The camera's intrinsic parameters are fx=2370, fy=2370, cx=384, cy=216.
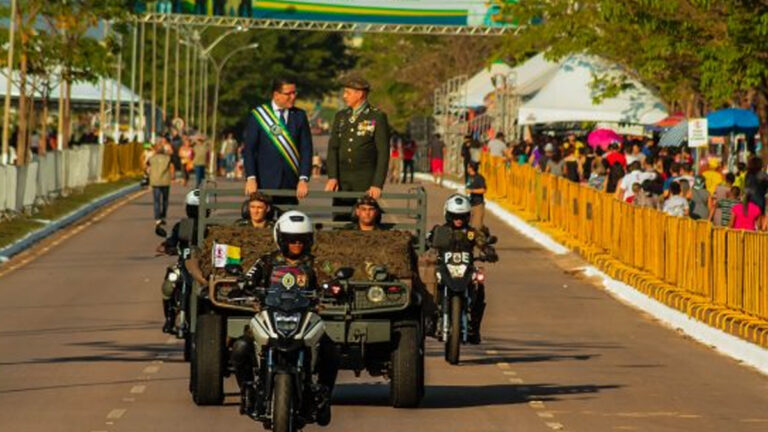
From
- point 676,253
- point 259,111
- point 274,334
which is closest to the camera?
point 274,334

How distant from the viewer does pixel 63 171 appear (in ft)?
188

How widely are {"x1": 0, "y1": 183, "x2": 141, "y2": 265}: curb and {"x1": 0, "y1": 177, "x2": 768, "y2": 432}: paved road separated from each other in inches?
190

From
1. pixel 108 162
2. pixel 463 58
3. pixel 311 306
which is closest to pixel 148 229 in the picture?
pixel 108 162

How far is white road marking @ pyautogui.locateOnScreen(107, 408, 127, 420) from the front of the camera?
16234 millimetres

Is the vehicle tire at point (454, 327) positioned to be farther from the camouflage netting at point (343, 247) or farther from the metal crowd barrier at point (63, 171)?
the metal crowd barrier at point (63, 171)

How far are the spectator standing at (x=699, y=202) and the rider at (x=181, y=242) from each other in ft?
48.0

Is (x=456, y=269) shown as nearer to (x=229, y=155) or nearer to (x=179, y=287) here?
(x=179, y=287)

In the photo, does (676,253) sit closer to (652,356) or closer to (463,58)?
(652,356)

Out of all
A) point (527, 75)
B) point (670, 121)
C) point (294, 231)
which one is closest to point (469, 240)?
point (294, 231)

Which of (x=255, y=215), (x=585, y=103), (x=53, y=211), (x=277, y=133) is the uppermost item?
(x=585, y=103)

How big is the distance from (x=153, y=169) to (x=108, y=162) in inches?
1026

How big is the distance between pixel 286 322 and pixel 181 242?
6691 mm

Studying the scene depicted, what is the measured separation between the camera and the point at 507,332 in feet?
84.1

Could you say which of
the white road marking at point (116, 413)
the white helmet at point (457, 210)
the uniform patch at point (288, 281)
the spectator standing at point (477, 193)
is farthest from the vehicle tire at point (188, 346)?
the spectator standing at point (477, 193)
